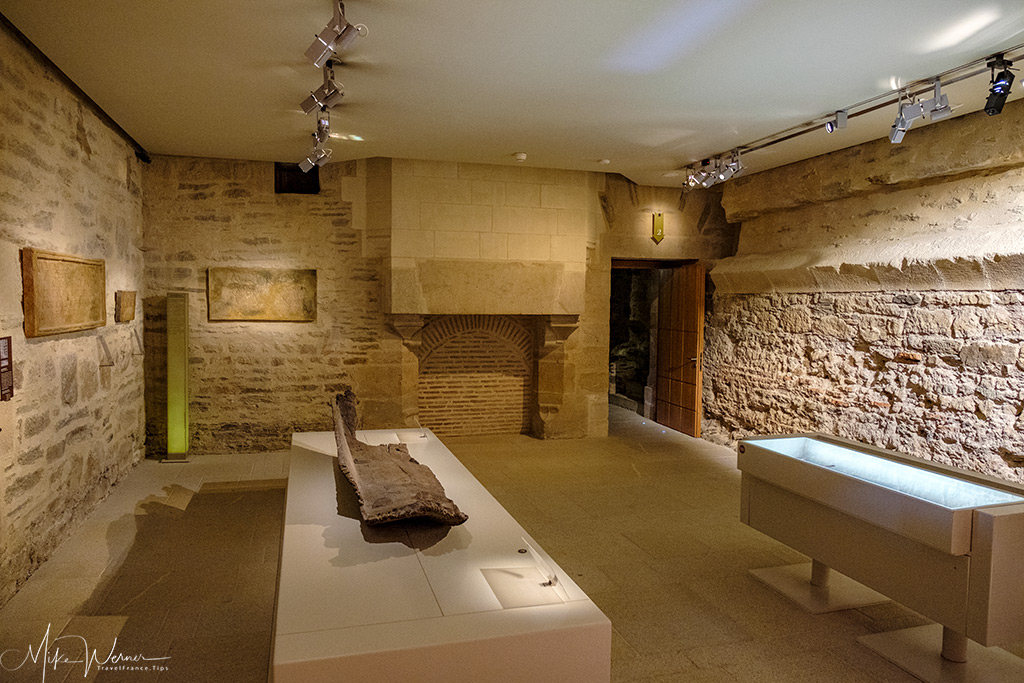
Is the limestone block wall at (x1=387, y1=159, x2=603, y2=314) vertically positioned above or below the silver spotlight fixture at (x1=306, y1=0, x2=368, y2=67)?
below

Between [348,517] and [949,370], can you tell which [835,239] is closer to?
[949,370]

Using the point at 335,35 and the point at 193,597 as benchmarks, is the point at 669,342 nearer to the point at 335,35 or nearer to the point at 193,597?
the point at 335,35

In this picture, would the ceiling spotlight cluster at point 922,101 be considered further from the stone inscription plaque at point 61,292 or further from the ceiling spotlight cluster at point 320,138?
the stone inscription plaque at point 61,292

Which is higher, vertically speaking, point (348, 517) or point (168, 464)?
point (348, 517)

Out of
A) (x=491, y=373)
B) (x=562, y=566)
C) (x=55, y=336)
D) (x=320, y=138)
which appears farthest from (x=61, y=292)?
(x=491, y=373)

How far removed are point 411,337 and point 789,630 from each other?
4571mm

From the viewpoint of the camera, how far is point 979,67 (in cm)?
359

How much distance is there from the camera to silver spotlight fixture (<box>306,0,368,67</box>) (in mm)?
2945

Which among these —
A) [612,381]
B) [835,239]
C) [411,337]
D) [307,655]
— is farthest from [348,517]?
[612,381]

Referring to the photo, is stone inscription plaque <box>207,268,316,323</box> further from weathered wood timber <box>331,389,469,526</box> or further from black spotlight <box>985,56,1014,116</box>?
black spotlight <box>985,56,1014,116</box>

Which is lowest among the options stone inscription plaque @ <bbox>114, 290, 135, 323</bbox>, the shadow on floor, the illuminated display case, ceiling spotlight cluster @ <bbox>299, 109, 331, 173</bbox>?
the shadow on floor

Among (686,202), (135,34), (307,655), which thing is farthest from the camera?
(686,202)

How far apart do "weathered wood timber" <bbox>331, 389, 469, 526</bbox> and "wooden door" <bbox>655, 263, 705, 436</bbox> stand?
445 cm
